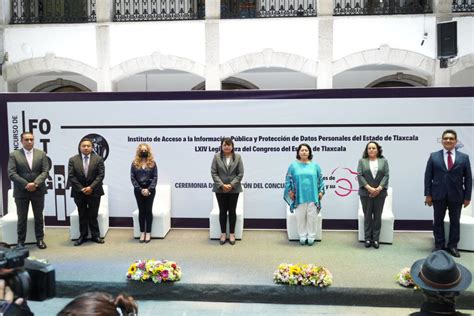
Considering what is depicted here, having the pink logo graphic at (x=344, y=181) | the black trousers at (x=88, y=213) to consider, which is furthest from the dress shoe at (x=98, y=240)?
the pink logo graphic at (x=344, y=181)

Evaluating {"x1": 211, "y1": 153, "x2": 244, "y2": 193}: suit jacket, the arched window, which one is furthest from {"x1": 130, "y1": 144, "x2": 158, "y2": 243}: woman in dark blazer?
the arched window

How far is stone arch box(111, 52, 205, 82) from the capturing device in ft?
34.8

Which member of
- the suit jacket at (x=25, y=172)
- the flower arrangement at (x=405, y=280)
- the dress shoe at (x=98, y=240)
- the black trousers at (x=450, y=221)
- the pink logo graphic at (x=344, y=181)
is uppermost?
the suit jacket at (x=25, y=172)

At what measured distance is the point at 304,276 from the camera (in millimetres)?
5141

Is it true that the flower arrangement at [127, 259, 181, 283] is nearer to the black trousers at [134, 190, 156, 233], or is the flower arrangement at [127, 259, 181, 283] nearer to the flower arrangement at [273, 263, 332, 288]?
the flower arrangement at [273, 263, 332, 288]

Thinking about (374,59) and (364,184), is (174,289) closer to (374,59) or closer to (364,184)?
(364,184)

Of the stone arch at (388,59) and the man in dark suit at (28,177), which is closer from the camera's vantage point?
the man in dark suit at (28,177)

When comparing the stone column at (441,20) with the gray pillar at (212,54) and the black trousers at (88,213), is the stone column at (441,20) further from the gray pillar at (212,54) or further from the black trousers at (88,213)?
the black trousers at (88,213)

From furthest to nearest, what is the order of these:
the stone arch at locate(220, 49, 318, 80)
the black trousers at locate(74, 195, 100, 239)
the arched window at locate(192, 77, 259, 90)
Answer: the arched window at locate(192, 77, 259, 90) → the stone arch at locate(220, 49, 318, 80) → the black trousers at locate(74, 195, 100, 239)

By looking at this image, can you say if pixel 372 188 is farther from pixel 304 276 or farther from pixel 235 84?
pixel 235 84

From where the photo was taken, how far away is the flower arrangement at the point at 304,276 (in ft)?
16.8

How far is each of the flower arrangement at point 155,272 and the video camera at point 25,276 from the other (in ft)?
10.6

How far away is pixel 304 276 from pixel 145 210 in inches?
105

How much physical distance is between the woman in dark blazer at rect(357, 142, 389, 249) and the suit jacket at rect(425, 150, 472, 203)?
606 millimetres
